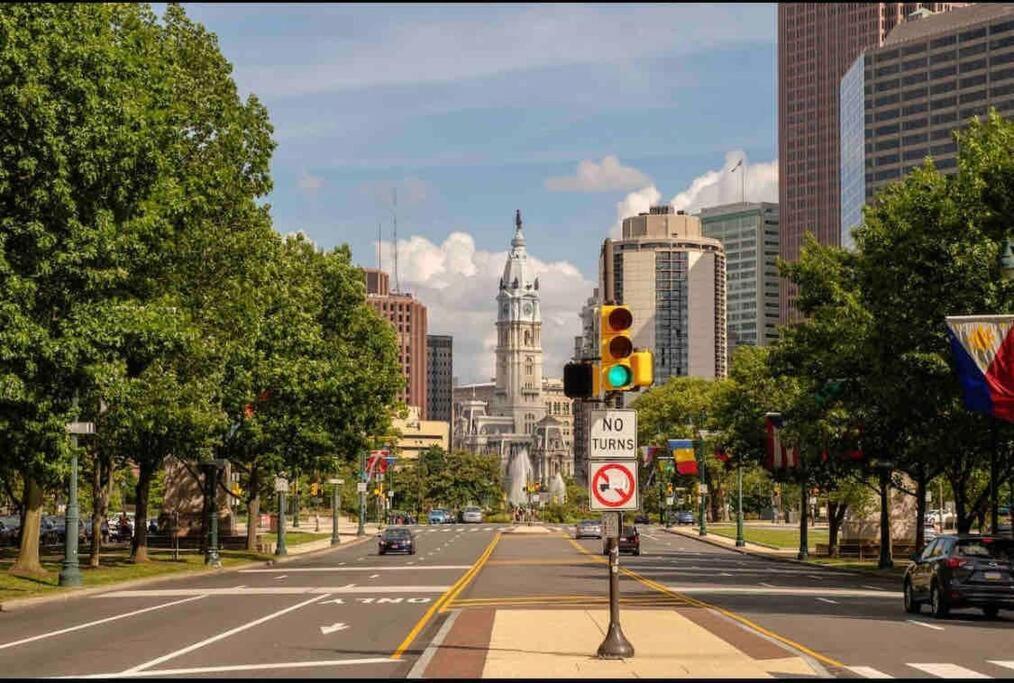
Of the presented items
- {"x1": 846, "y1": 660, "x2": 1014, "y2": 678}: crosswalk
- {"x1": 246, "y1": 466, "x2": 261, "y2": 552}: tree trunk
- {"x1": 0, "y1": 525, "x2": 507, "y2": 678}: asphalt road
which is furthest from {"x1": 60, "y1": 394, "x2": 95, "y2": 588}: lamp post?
{"x1": 846, "y1": 660, "x2": 1014, "y2": 678}: crosswalk

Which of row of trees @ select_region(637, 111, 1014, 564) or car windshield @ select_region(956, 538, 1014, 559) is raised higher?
Result: row of trees @ select_region(637, 111, 1014, 564)

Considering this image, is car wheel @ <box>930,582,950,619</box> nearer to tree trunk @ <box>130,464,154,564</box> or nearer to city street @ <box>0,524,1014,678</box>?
city street @ <box>0,524,1014,678</box>

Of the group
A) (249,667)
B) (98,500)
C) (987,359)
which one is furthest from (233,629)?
(98,500)

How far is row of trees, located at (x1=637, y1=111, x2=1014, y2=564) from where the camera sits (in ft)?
139

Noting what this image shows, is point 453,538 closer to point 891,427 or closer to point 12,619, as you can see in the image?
point 891,427

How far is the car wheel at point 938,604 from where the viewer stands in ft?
105

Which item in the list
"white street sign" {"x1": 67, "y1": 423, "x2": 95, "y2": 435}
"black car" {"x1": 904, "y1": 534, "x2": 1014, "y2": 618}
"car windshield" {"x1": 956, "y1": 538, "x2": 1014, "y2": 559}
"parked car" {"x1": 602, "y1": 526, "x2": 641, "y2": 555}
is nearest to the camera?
"black car" {"x1": 904, "y1": 534, "x2": 1014, "y2": 618}

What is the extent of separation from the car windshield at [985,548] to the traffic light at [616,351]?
1311cm

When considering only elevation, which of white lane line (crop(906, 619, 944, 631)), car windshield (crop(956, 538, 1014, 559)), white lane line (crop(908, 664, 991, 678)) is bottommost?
white lane line (crop(906, 619, 944, 631))

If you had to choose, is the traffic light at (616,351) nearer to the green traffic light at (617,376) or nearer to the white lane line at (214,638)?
the green traffic light at (617,376)

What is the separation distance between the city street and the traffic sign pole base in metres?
0.41

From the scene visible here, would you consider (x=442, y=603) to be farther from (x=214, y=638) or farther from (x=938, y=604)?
(x=938, y=604)

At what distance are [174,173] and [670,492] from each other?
10957 centimetres

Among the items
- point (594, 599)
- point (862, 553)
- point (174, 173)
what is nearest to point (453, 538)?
→ point (862, 553)
